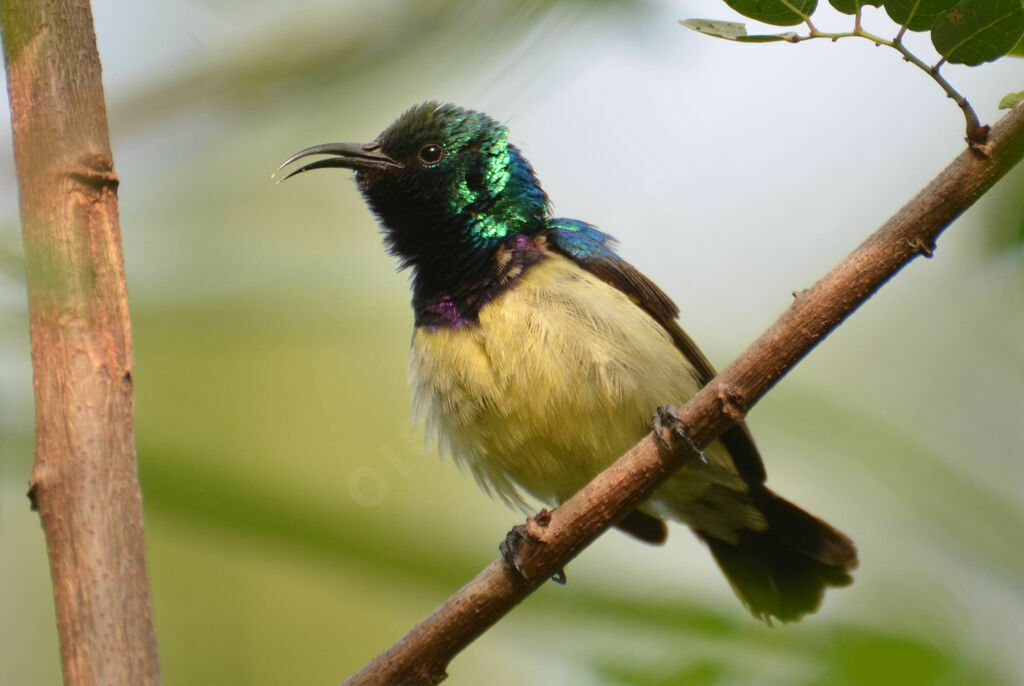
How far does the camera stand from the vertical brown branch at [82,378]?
59.6 inches

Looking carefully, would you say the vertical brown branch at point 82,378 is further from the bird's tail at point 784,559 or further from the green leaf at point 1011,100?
the bird's tail at point 784,559

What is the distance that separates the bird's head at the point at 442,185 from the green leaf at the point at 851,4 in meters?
2.16

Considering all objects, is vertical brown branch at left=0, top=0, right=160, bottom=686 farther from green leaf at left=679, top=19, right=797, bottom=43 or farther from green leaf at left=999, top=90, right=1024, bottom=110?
green leaf at left=999, top=90, right=1024, bottom=110

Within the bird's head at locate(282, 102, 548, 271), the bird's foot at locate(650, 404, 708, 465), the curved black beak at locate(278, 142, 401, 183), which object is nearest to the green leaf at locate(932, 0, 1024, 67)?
the bird's foot at locate(650, 404, 708, 465)

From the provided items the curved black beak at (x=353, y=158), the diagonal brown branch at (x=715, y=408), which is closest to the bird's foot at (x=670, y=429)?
the diagonal brown branch at (x=715, y=408)

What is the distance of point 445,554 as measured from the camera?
133 cm

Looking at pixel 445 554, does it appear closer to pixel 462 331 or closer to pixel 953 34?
pixel 953 34

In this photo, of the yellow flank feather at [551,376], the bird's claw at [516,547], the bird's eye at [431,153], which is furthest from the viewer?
the bird's eye at [431,153]

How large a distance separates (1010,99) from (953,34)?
0.58ft

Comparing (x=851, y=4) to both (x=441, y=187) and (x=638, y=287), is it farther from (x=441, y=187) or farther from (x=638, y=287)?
(x=441, y=187)

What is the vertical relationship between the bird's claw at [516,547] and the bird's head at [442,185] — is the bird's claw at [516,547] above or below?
below

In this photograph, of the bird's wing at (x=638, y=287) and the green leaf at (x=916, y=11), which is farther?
the bird's wing at (x=638, y=287)

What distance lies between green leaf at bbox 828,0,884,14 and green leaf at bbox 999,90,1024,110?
32 centimetres

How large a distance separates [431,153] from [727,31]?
7.98 ft
